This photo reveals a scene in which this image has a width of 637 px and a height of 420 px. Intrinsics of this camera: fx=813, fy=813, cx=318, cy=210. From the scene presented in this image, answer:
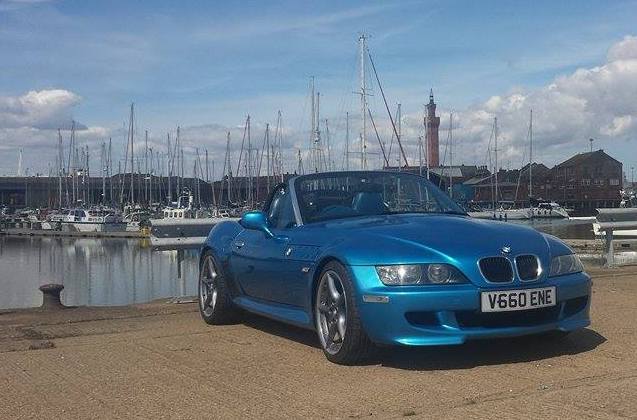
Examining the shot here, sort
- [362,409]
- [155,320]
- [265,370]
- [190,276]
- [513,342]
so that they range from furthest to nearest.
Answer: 1. [190,276]
2. [155,320]
3. [513,342]
4. [265,370]
5. [362,409]

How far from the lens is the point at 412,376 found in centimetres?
489

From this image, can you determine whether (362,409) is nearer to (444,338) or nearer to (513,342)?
(444,338)

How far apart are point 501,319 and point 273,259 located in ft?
6.42

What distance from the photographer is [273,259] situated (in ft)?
20.6

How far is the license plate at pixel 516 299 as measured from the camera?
16.2ft

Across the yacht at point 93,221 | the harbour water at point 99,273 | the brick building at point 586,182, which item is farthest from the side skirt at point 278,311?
the brick building at point 586,182

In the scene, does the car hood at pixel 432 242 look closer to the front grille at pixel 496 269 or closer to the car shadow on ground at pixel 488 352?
the front grille at pixel 496 269

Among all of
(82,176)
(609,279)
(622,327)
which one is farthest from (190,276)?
(82,176)

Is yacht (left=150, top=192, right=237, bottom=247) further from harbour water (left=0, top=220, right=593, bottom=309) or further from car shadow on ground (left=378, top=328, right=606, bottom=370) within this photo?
car shadow on ground (left=378, top=328, right=606, bottom=370)

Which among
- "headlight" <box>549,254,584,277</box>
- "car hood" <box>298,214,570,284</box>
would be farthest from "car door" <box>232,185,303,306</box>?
"headlight" <box>549,254,584,277</box>

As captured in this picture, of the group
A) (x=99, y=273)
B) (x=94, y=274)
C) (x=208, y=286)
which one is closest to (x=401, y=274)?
(x=208, y=286)

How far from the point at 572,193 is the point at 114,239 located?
66.5m

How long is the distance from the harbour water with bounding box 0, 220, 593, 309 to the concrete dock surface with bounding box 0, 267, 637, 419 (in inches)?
200

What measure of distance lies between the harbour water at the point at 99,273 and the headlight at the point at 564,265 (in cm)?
689
